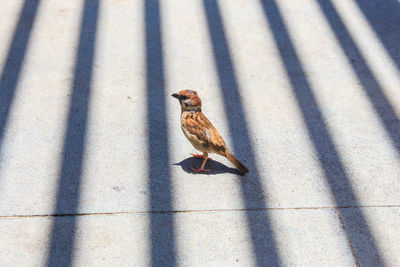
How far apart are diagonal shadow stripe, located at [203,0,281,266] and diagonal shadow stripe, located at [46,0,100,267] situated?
4.61 ft

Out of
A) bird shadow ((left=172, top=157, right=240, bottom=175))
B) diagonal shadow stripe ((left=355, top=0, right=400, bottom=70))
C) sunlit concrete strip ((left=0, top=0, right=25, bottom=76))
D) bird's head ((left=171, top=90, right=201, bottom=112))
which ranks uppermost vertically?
bird's head ((left=171, top=90, right=201, bottom=112))

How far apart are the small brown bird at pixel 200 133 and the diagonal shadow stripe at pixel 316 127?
0.80m

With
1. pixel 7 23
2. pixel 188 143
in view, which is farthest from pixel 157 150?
pixel 7 23

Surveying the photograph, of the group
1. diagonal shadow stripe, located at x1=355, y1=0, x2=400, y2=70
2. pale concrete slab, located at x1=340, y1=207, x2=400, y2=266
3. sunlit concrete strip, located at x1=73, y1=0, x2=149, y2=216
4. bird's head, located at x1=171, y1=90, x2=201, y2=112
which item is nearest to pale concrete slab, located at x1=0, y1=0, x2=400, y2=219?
sunlit concrete strip, located at x1=73, y1=0, x2=149, y2=216

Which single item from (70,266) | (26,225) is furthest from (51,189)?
(70,266)

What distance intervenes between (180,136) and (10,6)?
3731 millimetres

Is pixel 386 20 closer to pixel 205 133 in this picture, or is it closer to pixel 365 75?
pixel 365 75

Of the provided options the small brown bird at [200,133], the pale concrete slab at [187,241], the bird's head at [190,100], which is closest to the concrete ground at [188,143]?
the pale concrete slab at [187,241]

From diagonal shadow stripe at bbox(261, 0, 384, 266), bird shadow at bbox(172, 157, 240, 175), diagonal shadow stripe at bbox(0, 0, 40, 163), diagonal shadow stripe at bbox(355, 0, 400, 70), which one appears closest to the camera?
diagonal shadow stripe at bbox(261, 0, 384, 266)

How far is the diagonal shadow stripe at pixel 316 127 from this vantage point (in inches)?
163

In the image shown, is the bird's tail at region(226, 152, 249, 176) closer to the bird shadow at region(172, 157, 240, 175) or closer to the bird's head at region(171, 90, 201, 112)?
the bird shadow at region(172, 157, 240, 175)

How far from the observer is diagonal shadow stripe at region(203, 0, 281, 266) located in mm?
3781

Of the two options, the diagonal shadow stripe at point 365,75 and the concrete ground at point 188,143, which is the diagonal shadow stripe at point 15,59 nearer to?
the concrete ground at point 188,143

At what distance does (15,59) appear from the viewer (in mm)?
5949
